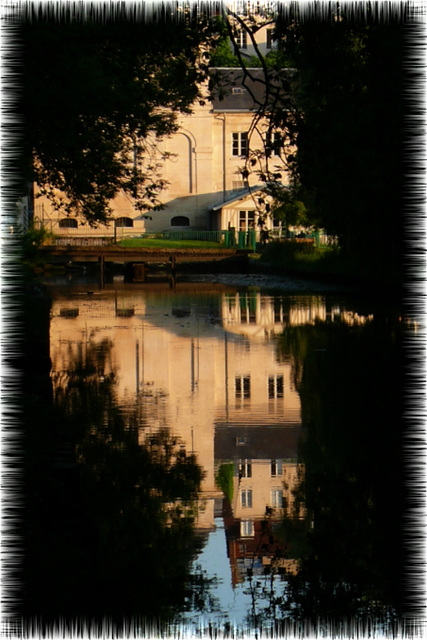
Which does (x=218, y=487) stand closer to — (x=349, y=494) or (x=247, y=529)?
(x=349, y=494)

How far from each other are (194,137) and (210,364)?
175 ft

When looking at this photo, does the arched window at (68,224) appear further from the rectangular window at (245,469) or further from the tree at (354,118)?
the rectangular window at (245,469)

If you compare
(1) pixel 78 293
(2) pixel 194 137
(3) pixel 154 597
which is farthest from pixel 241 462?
(2) pixel 194 137

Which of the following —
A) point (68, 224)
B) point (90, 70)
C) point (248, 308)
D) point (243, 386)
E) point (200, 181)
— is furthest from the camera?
point (200, 181)

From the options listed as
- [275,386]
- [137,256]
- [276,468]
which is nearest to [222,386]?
[275,386]

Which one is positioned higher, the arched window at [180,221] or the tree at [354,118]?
the tree at [354,118]

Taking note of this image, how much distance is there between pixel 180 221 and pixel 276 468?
61.2 meters

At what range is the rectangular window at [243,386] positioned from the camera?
14.7 meters

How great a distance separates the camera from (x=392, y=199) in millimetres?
26766

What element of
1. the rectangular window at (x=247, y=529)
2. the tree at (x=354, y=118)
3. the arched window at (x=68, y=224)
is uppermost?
the tree at (x=354, y=118)

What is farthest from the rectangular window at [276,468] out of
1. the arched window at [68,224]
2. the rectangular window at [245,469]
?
the arched window at [68,224]

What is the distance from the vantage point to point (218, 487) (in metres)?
9.51

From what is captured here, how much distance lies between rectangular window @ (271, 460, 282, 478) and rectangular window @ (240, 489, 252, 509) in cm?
62

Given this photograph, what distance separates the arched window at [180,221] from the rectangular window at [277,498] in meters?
61.9
